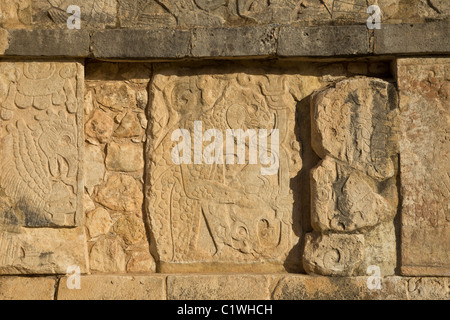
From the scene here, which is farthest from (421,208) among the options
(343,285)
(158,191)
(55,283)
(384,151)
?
(55,283)

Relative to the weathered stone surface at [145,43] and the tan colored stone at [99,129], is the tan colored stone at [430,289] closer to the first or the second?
the weathered stone surface at [145,43]

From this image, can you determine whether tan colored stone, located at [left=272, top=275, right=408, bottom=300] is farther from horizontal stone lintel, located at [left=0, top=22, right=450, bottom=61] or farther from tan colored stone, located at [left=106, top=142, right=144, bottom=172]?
horizontal stone lintel, located at [left=0, top=22, right=450, bottom=61]

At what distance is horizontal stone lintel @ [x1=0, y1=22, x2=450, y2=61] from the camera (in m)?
4.78

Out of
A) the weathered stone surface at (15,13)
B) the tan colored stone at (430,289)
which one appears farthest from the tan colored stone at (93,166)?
the tan colored stone at (430,289)

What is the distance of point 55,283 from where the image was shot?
15.8ft

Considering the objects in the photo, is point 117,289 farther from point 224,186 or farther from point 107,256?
point 224,186

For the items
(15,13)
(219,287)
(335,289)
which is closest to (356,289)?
(335,289)

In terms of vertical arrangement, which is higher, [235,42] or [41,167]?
[235,42]

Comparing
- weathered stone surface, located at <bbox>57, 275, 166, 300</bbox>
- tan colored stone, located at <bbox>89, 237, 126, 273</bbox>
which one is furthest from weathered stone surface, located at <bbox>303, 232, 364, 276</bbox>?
tan colored stone, located at <bbox>89, 237, 126, 273</bbox>

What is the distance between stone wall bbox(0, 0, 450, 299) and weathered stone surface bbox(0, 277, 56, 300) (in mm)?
→ 16

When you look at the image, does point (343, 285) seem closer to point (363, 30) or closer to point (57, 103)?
point (363, 30)

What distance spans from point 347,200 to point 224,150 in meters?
1.02

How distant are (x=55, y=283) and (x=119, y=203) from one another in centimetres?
77

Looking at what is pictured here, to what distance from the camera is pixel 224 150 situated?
502 cm
